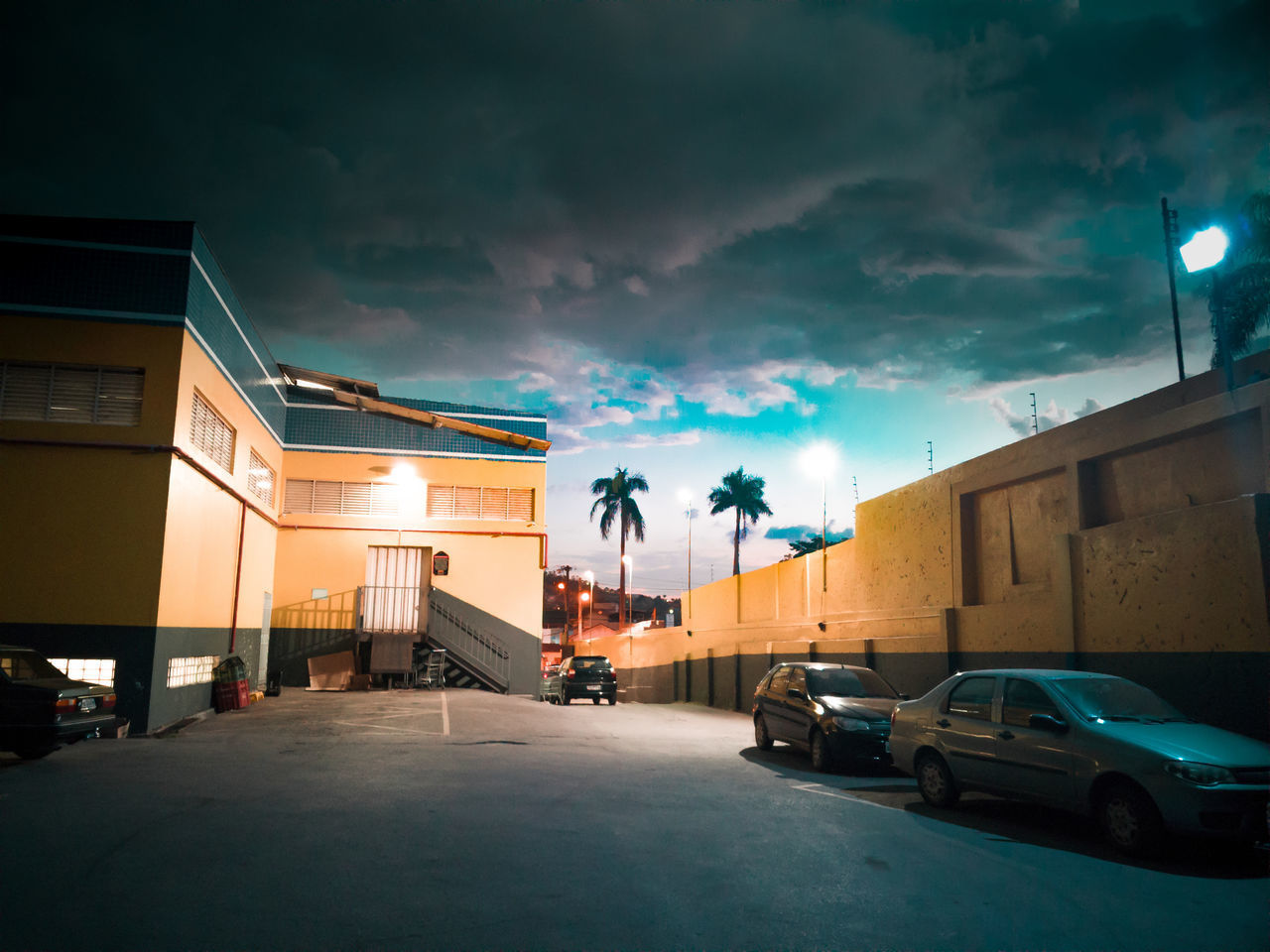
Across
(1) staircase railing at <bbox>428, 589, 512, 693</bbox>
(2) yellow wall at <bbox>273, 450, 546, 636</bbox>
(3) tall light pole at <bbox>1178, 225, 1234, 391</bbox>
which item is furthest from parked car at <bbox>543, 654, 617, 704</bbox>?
(3) tall light pole at <bbox>1178, 225, 1234, 391</bbox>

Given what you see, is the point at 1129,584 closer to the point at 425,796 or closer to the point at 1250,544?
the point at 1250,544

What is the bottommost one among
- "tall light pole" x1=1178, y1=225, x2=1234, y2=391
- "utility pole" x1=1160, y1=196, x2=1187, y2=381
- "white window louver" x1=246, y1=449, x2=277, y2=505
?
"white window louver" x1=246, y1=449, x2=277, y2=505

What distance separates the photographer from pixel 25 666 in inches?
468

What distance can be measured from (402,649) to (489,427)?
8627 mm

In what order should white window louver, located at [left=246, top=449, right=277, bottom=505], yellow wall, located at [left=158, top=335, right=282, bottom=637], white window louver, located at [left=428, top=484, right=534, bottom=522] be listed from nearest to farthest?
yellow wall, located at [left=158, top=335, right=282, bottom=637] < white window louver, located at [left=246, top=449, right=277, bottom=505] < white window louver, located at [left=428, top=484, right=534, bottom=522]

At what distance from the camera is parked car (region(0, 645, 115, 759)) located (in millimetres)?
11258

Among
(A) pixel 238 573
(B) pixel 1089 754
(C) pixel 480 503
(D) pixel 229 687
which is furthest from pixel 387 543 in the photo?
(B) pixel 1089 754

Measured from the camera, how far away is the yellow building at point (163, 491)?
15.9m

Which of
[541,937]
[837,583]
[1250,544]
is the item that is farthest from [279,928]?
[837,583]

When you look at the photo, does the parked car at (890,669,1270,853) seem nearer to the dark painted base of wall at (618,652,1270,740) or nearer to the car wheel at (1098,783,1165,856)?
the car wheel at (1098,783,1165,856)

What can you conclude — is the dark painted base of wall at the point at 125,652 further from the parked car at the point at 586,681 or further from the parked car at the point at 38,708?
the parked car at the point at 586,681

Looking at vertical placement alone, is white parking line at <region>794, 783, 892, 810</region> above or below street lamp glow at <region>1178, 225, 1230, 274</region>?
below

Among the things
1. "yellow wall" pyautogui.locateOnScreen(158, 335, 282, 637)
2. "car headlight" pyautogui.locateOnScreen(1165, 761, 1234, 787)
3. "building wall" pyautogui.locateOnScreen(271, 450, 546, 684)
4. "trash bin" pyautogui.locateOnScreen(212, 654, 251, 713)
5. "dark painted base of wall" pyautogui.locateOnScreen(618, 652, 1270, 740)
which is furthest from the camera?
"building wall" pyautogui.locateOnScreen(271, 450, 546, 684)

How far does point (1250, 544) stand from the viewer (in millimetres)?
10734
